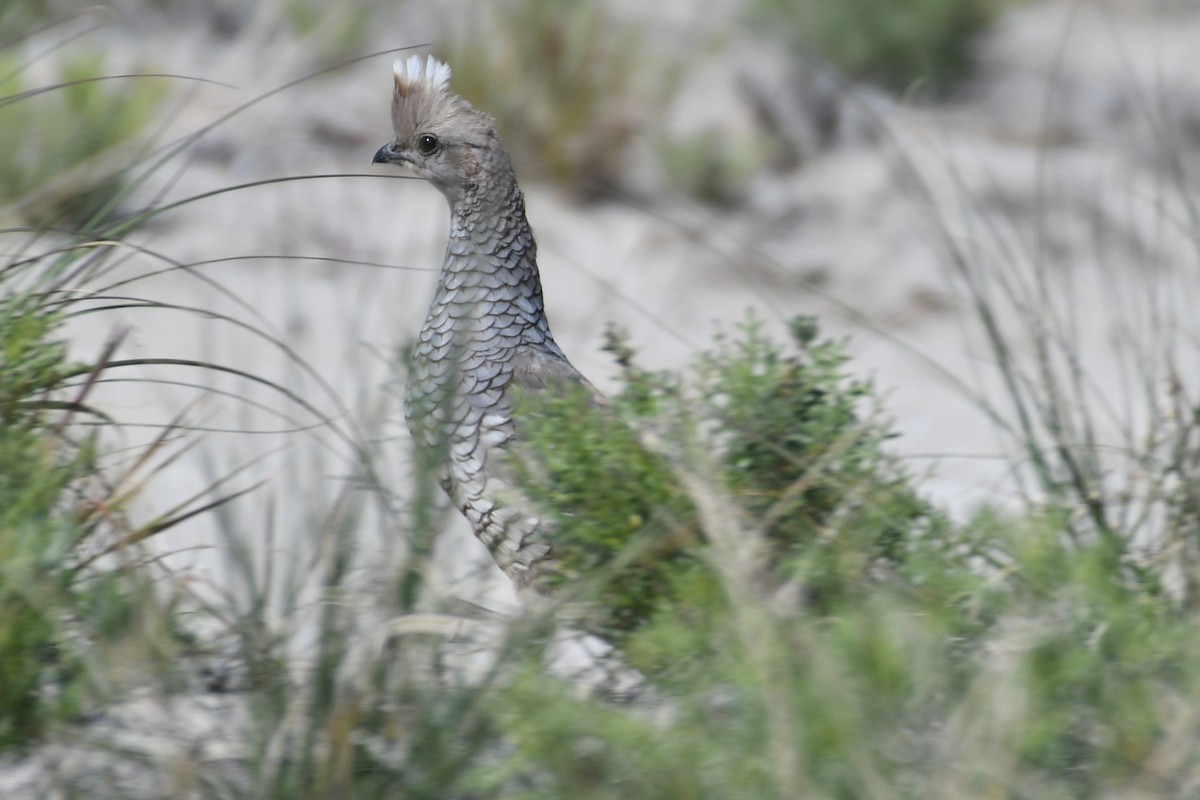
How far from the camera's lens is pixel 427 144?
279cm

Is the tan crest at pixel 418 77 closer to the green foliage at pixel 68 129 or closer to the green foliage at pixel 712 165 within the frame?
the green foliage at pixel 68 129

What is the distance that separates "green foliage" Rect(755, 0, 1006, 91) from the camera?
6141 millimetres

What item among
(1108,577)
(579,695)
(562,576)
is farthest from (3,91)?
(1108,577)

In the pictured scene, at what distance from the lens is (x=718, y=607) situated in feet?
6.80

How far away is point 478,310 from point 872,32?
13.0 feet

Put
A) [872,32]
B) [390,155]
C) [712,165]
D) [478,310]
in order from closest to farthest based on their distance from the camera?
[478,310] → [390,155] → [712,165] → [872,32]

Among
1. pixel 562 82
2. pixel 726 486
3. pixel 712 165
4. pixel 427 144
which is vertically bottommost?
pixel 726 486

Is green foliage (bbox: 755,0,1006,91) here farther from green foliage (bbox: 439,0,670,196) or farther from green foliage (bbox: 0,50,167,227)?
green foliage (bbox: 0,50,167,227)

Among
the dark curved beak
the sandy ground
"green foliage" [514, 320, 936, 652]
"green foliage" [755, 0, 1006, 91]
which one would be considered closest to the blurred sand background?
the sandy ground

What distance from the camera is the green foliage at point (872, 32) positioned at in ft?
20.1

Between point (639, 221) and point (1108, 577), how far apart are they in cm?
347

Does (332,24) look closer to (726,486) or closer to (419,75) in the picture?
(419,75)

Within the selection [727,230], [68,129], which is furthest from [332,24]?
[727,230]

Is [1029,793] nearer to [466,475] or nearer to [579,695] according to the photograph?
[579,695]
